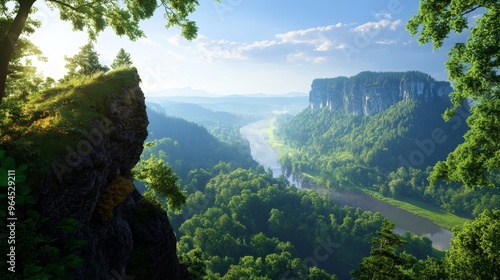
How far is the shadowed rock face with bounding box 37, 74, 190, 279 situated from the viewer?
10.4 m

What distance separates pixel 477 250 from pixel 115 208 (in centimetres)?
2543

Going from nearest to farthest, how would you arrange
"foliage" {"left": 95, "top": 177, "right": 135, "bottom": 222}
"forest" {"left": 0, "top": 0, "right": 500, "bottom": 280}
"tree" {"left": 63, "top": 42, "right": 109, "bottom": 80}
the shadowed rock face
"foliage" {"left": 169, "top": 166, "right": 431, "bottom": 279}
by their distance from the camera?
"forest" {"left": 0, "top": 0, "right": 500, "bottom": 280}
the shadowed rock face
"foliage" {"left": 95, "top": 177, "right": 135, "bottom": 222}
"tree" {"left": 63, "top": 42, "right": 109, "bottom": 80}
"foliage" {"left": 169, "top": 166, "right": 431, "bottom": 279}

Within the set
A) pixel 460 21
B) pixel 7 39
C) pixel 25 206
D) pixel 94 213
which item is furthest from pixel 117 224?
pixel 460 21

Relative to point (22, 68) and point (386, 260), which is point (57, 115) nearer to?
point (22, 68)

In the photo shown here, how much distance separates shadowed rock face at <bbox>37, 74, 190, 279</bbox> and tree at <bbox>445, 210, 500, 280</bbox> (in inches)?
847

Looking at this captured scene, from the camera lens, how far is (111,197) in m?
15.0

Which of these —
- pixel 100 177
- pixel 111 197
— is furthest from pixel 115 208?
pixel 100 177

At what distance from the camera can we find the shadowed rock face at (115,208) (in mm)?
10430

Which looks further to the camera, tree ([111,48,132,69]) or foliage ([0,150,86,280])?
tree ([111,48,132,69])

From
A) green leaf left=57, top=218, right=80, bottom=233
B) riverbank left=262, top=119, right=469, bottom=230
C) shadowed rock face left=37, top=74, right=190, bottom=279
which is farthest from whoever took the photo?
riverbank left=262, top=119, right=469, bottom=230

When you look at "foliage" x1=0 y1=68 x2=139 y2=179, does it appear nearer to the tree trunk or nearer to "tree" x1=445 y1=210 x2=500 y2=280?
the tree trunk

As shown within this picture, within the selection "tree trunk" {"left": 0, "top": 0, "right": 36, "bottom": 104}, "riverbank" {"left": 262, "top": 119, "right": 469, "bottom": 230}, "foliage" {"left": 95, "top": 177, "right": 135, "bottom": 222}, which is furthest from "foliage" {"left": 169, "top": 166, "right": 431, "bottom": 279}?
"tree trunk" {"left": 0, "top": 0, "right": 36, "bottom": 104}

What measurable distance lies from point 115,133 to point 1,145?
20.1 feet

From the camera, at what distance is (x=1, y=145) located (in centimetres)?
920
